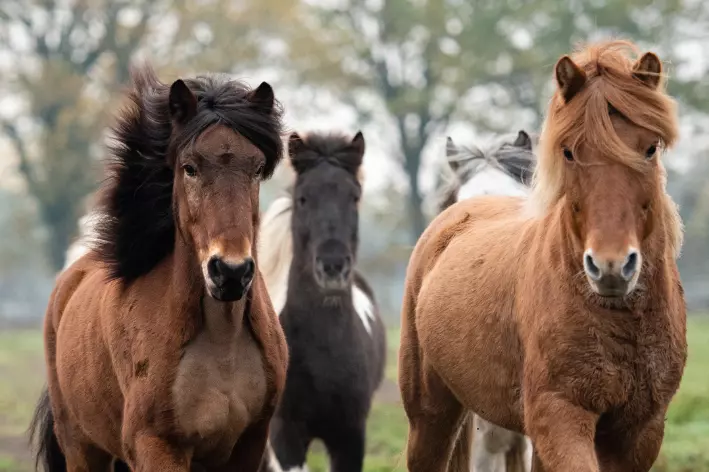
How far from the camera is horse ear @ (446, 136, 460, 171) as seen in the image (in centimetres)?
874

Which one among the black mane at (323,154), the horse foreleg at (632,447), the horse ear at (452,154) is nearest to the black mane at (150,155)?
the horse foreleg at (632,447)

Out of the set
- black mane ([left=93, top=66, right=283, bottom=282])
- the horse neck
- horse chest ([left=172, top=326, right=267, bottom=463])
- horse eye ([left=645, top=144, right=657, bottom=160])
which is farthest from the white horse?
horse eye ([left=645, top=144, right=657, bottom=160])

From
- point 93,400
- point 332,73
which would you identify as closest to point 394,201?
point 332,73

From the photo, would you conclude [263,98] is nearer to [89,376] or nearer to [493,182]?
[89,376]

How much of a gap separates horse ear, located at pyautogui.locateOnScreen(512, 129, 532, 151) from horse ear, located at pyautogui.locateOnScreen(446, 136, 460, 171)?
0.47 metres

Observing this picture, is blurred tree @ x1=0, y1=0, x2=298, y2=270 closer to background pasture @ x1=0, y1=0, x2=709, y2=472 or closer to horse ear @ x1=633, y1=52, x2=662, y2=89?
background pasture @ x1=0, y1=0, x2=709, y2=472

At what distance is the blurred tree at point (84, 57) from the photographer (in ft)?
107

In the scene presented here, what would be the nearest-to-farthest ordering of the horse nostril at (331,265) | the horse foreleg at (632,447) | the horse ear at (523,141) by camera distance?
the horse foreleg at (632,447)
the horse nostril at (331,265)
the horse ear at (523,141)

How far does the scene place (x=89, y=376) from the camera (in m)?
5.91

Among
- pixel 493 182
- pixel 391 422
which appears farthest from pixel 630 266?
pixel 391 422

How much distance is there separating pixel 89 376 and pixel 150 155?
1.22m

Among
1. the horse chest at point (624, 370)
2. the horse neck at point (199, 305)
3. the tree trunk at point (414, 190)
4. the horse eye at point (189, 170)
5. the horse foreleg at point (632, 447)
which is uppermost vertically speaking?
the tree trunk at point (414, 190)

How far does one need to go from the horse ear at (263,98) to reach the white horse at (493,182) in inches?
109

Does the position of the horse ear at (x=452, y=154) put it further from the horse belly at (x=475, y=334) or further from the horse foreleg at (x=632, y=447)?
the horse foreleg at (x=632, y=447)
